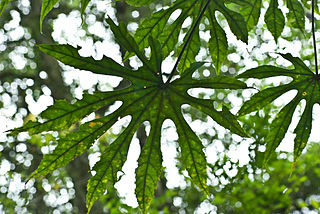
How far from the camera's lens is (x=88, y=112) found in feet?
2.65

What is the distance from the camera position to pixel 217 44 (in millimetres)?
1050

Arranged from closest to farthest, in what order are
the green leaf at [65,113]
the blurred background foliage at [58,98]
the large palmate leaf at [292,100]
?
the green leaf at [65,113] → the large palmate leaf at [292,100] → the blurred background foliage at [58,98]

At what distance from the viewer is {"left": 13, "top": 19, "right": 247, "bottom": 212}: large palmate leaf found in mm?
780

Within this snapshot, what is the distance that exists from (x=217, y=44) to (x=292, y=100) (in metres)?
0.28

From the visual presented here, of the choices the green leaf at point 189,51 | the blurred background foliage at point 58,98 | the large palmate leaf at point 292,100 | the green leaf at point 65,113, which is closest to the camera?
the green leaf at point 65,113

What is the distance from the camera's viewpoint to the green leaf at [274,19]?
3.61 feet

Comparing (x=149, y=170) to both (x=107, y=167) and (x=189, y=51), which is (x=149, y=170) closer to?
(x=107, y=167)

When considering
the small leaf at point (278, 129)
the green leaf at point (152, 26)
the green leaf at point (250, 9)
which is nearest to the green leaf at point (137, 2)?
the green leaf at point (152, 26)

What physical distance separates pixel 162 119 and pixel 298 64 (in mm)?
439

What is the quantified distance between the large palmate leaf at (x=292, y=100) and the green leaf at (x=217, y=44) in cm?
14

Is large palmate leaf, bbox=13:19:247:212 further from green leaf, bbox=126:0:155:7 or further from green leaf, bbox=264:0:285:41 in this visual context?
green leaf, bbox=264:0:285:41

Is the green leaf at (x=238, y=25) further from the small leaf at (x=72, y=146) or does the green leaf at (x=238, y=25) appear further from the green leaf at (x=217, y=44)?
the small leaf at (x=72, y=146)

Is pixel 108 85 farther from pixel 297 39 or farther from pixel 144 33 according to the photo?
pixel 144 33

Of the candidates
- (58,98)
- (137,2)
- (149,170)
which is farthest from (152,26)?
(58,98)
